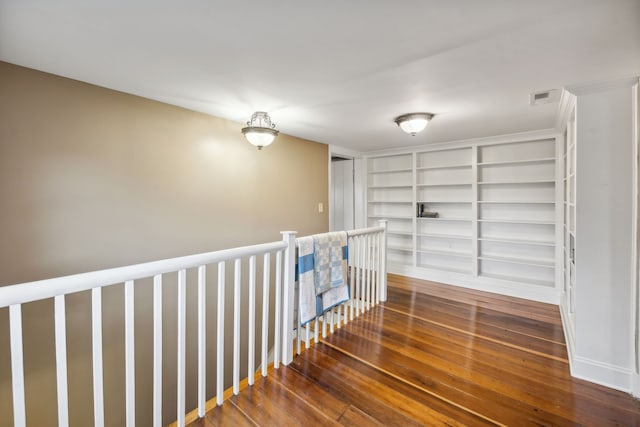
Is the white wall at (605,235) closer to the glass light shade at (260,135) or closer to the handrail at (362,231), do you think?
the handrail at (362,231)

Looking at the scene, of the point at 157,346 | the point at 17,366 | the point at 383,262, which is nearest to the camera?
the point at 17,366

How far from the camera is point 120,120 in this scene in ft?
7.35

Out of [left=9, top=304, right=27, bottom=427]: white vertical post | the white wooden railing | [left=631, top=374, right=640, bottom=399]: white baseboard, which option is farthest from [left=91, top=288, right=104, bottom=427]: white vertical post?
[left=631, top=374, right=640, bottom=399]: white baseboard

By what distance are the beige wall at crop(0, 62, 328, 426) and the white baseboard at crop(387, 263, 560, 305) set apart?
287cm

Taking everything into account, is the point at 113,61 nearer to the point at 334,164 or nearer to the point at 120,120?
the point at 120,120

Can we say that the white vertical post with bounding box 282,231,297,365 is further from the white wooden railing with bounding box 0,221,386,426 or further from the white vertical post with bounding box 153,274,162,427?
the white vertical post with bounding box 153,274,162,427

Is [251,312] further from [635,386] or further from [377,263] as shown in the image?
[635,386]

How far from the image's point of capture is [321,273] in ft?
7.70

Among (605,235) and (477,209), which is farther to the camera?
(477,209)

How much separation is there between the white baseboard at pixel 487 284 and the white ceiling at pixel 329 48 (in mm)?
2331

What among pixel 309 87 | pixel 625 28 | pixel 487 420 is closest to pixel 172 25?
pixel 309 87

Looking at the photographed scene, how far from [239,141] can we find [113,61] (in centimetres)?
143

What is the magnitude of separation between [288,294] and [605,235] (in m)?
2.27

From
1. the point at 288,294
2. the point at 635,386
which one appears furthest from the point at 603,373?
the point at 288,294
